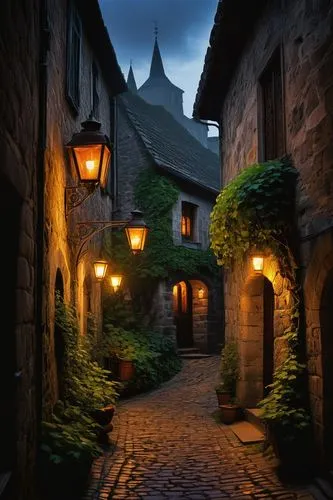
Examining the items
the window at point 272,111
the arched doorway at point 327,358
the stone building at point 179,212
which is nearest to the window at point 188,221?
the stone building at point 179,212

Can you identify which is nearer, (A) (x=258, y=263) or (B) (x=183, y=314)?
(A) (x=258, y=263)

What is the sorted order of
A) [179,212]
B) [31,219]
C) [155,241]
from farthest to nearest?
[179,212], [155,241], [31,219]

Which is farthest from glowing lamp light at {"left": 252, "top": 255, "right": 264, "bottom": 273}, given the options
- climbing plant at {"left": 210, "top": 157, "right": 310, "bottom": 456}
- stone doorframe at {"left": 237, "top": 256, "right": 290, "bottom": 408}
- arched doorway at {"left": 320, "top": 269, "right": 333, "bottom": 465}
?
arched doorway at {"left": 320, "top": 269, "right": 333, "bottom": 465}

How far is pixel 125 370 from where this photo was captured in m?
10.7

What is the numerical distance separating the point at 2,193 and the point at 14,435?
154 centimetres

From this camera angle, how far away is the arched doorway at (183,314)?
55.0ft

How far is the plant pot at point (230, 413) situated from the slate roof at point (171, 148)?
855 centimetres

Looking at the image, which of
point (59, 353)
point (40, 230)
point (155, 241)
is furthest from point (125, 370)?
point (40, 230)

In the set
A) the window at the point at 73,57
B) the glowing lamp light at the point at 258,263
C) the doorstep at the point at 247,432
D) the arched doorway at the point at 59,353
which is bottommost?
the doorstep at the point at 247,432

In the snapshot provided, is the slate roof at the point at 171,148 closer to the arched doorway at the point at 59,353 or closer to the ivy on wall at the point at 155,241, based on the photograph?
the ivy on wall at the point at 155,241

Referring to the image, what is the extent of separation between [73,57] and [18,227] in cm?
512

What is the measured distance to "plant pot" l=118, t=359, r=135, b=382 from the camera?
10.7m

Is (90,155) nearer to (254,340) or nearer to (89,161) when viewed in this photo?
(89,161)

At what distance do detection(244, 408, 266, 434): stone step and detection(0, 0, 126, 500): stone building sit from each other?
2.84 metres
